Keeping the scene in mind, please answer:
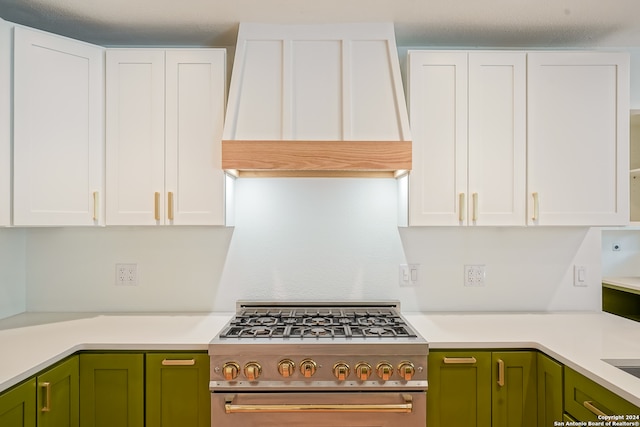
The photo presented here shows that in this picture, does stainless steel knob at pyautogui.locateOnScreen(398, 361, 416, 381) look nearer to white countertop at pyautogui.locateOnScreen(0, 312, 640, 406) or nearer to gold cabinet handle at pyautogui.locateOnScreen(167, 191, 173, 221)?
white countertop at pyautogui.locateOnScreen(0, 312, 640, 406)

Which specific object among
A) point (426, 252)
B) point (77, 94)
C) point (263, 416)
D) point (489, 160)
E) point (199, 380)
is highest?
point (77, 94)

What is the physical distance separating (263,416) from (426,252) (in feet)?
4.07

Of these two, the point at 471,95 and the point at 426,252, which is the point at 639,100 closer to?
the point at 471,95

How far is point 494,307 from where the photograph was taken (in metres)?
2.38

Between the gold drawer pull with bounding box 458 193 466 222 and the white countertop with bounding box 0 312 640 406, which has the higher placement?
the gold drawer pull with bounding box 458 193 466 222

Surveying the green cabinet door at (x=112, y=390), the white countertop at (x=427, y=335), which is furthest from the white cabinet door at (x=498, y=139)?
the green cabinet door at (x=112, y=390)

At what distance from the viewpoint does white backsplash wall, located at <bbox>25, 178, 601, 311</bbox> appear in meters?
2.37

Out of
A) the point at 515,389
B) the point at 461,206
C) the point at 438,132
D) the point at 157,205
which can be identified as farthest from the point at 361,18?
the point at 515,389

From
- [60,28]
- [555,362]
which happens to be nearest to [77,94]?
[60,28]

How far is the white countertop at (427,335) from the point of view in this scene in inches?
59.9

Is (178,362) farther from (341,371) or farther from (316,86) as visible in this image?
(316,86)

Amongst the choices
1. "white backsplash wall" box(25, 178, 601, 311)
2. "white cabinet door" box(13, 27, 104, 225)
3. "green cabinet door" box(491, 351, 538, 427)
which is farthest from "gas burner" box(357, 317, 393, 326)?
"white cabinet door" box(13, 27, 104, 225)

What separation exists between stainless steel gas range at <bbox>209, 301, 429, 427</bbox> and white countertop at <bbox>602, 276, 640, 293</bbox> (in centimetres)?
135

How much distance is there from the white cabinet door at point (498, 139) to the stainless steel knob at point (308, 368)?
1039 millimetres
